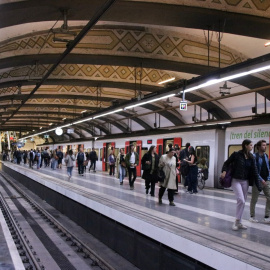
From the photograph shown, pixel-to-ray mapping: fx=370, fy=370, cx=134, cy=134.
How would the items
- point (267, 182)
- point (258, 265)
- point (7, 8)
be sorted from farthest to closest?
1. point (7, 8)
2. point (267, 182)
3. point (258, 265)

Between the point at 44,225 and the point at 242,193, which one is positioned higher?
the point at 242,193

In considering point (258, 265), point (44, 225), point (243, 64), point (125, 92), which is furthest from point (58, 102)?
point (258, 265)

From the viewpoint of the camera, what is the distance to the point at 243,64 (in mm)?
8539

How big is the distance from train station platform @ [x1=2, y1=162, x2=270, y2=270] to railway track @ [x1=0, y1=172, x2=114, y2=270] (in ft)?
2.34

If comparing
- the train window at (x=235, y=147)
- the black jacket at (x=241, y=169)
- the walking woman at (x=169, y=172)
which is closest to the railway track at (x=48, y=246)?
the walking woman at (x=169, y=172)

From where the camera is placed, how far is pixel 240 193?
6.56 meters

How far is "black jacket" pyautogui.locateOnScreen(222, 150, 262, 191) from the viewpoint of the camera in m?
6.60

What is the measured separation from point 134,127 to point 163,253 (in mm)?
24947

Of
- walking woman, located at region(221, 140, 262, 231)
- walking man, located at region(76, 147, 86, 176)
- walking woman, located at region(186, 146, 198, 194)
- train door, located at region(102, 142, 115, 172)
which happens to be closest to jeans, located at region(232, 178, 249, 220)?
walking woman, located at region(221, 140, 262, 231)

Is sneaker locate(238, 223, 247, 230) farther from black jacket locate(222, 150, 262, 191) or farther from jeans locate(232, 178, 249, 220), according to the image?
black jacket locate(222, 150, 262, 191)

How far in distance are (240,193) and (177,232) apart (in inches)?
54.8

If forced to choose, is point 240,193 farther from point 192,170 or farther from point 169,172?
point 192,170

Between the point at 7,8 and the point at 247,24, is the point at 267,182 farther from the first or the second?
the point at 7,8

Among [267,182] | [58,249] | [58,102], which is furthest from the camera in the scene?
[58,102]
